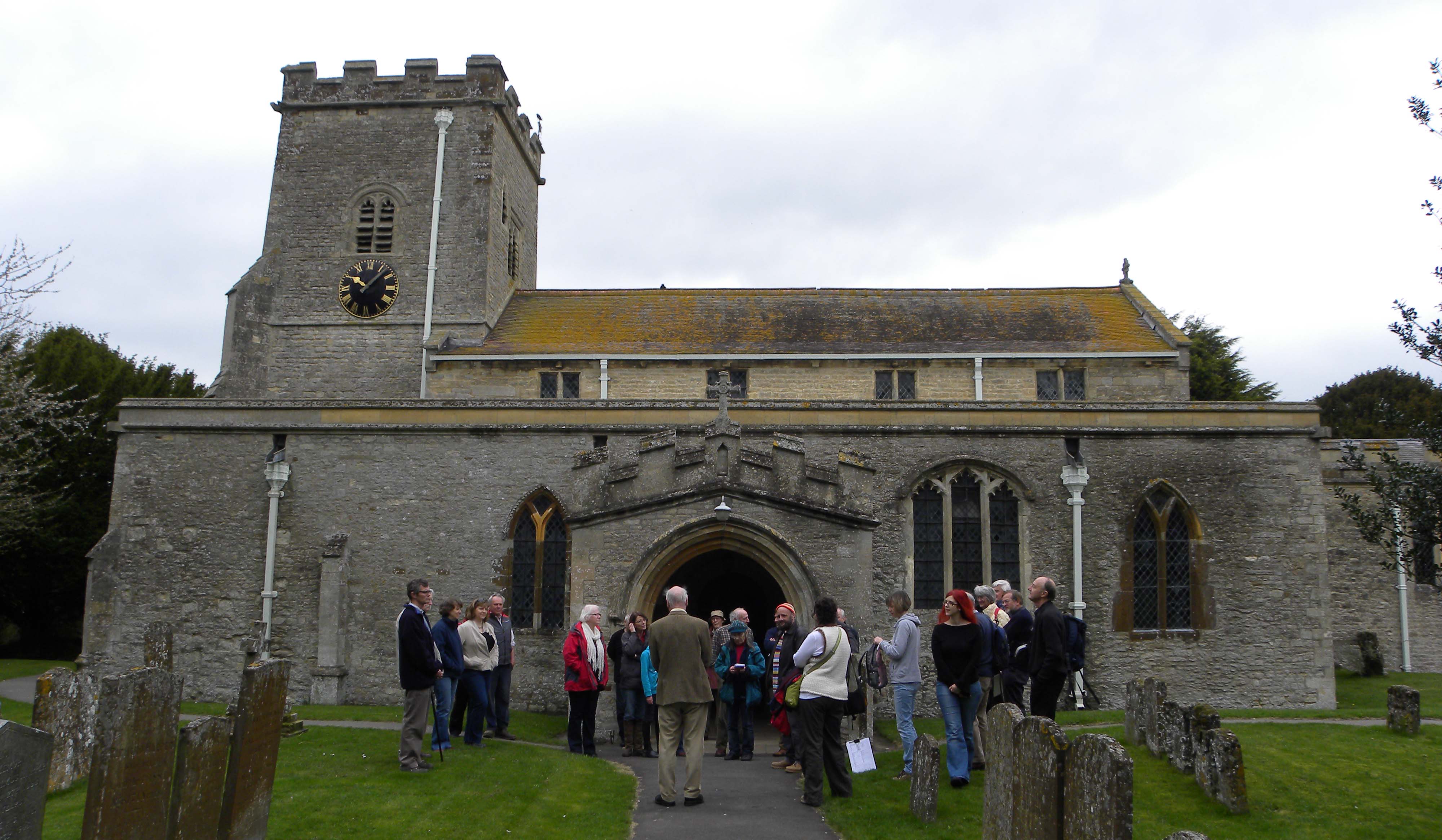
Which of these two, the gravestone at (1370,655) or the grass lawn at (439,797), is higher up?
the gravestone at (1370,655)

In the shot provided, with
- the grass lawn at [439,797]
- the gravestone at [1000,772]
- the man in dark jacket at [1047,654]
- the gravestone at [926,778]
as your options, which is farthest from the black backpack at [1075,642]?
the grass lawn at [439,797]

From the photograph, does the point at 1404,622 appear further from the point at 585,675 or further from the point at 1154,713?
the point at 585,675

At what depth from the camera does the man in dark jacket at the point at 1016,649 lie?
10.5 meters

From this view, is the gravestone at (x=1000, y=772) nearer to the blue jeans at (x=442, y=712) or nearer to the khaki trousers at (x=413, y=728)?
the khaki trousers at (x=413, y=728)

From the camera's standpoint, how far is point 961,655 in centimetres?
975

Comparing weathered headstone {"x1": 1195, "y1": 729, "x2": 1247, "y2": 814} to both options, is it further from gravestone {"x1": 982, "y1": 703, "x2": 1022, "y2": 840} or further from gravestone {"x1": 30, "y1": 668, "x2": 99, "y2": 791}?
gravestone {"x1": 30, "y1": 668, "x2": 99, "y2": 791}

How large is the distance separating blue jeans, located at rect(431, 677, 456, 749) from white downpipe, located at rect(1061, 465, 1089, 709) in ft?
34.5

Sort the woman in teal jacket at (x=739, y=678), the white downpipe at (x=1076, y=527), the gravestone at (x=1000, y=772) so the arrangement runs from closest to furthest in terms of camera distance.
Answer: the gravestone at (x=1000, y=772) → the woman in teal jacket at (x=739, y=678) → the white downpipe at (x=1076, y=527)

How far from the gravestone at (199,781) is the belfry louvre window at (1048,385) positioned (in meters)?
18.8

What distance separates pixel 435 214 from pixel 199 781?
21948 millimetres

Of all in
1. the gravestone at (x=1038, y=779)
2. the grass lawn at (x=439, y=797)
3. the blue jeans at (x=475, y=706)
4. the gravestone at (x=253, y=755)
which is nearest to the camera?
the gravestone at (x=1038, y=779)

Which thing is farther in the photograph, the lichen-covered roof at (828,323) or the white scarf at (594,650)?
the lichen-covered roof at (828,323)

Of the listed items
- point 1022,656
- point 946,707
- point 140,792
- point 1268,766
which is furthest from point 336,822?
point 1268,766

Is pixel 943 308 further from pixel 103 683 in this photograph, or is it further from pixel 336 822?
pixel 103 683
